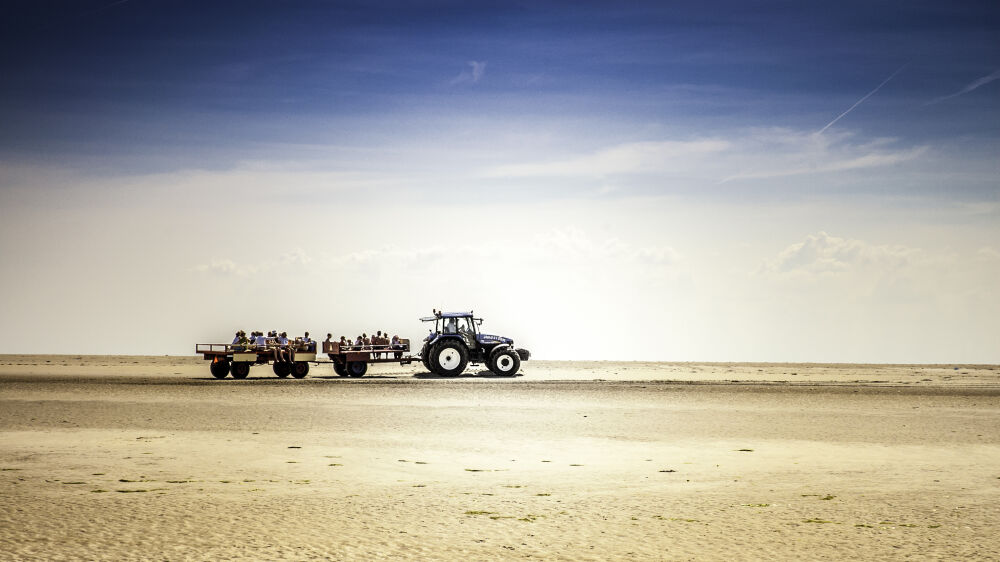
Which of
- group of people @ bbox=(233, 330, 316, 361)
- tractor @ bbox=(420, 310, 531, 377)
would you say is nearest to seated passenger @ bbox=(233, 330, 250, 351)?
group of people @ bbox=(233, 330, 316, 361)

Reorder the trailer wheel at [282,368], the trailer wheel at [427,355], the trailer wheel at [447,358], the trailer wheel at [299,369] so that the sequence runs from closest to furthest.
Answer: the trailer wheel at [447,358]
the trailer wheel at [427,355]
the trailer wheel at [299,369]
the trailer wheel at [282,368]

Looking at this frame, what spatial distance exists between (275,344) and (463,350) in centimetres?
961

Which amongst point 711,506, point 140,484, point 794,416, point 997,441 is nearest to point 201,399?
point 140,484

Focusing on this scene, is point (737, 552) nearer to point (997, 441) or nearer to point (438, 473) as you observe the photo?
point (438, 473)

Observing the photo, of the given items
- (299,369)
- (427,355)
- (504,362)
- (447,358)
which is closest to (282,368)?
(299,369)

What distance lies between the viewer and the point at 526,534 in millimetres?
8906

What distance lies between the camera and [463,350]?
39.2m

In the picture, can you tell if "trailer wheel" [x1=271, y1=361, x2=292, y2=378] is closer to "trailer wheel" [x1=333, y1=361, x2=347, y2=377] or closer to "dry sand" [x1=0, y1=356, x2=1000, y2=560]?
"trailer wheel" [x1=333, y1=361, x2=347, y2=377]

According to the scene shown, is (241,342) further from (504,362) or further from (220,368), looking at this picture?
(504,362)

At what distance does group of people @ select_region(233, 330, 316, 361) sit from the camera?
4019cm

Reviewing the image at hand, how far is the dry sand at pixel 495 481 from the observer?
8461 millimetres

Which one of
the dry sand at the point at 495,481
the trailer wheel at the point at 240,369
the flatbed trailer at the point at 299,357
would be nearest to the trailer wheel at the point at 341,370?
the flatbed trailer at the point at 299,357

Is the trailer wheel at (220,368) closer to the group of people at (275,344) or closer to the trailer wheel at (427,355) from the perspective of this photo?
Answer: the group of people at (275,344)

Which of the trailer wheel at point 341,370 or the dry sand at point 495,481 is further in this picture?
the trailer wheel at point 341,370
